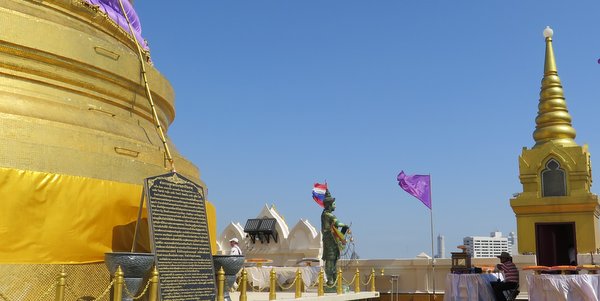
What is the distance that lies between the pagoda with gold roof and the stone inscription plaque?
64.9ft

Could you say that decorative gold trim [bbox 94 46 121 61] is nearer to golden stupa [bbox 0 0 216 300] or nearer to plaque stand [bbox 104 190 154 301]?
golden stupa [bbox 0 0 216 300]

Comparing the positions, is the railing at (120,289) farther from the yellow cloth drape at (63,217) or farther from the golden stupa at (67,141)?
the yellow cloth drape at (63,217)

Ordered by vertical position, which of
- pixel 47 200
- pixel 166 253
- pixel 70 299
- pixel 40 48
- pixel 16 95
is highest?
pixel 40 48

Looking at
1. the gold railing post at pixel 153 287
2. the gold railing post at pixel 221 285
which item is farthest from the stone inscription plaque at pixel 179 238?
the gold railing post at pixel 153 287

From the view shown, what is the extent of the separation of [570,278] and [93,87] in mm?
10315

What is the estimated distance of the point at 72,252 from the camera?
8984mm

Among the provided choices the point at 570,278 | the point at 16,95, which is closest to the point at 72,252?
the point at 16,95

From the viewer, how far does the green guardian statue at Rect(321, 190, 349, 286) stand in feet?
50.8

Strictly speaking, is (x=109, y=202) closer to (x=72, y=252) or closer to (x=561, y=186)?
(x=72, y=252)

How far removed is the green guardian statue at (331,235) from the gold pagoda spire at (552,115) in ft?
52.7

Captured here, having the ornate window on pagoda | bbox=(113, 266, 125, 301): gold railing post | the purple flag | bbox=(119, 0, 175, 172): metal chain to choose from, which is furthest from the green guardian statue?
the ornate window on pagoda

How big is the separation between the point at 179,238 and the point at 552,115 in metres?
23.1

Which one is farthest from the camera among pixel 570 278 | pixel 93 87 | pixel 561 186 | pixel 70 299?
pixel 561 186

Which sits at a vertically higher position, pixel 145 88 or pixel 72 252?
pixel 145 88
